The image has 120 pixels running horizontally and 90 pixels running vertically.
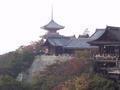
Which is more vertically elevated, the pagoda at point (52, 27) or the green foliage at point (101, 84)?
the pagoda at point (52, 27)

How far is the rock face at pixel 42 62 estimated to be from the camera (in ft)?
126

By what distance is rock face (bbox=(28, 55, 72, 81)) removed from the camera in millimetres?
38534

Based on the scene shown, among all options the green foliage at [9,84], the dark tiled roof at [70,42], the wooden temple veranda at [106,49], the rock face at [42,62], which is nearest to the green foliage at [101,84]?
the wooden temple veranda at [106,49]

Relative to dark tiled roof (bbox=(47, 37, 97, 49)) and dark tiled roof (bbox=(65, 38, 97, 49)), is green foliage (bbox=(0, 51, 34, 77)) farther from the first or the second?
dark tiled roof (bbox=(65, 38, 97, 49))

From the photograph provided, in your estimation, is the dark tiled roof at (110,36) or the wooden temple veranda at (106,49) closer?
the wooden temple veranda at (106,49)

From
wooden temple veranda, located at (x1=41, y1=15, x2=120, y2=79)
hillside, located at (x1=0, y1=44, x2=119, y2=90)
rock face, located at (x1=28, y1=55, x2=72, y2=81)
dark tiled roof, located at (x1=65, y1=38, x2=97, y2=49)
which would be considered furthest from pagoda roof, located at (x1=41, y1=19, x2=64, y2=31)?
wooden temple veranda, located at (x1=41, y1=15, x2=120, y2=79)

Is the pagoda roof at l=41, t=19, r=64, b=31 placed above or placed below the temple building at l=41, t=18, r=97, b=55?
above

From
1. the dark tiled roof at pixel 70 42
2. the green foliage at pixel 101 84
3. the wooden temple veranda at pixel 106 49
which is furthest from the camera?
the dark tiled roof at pixel 70 42

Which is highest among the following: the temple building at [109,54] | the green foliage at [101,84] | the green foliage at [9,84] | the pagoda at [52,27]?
the pagoda at [52,27]

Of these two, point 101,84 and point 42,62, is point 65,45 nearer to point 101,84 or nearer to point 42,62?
point 42,62

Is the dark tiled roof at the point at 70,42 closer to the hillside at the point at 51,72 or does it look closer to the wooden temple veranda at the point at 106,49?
the wooden temple veranda at the point at 106,49

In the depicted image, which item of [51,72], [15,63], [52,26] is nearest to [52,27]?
[52,26]

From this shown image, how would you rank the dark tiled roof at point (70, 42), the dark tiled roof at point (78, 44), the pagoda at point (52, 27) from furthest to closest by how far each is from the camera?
the pagoda at point (52, 27) < the dark tiled roof at point (70, 42) < the dark tiled roof at point (78, 44)

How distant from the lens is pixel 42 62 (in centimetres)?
4141
